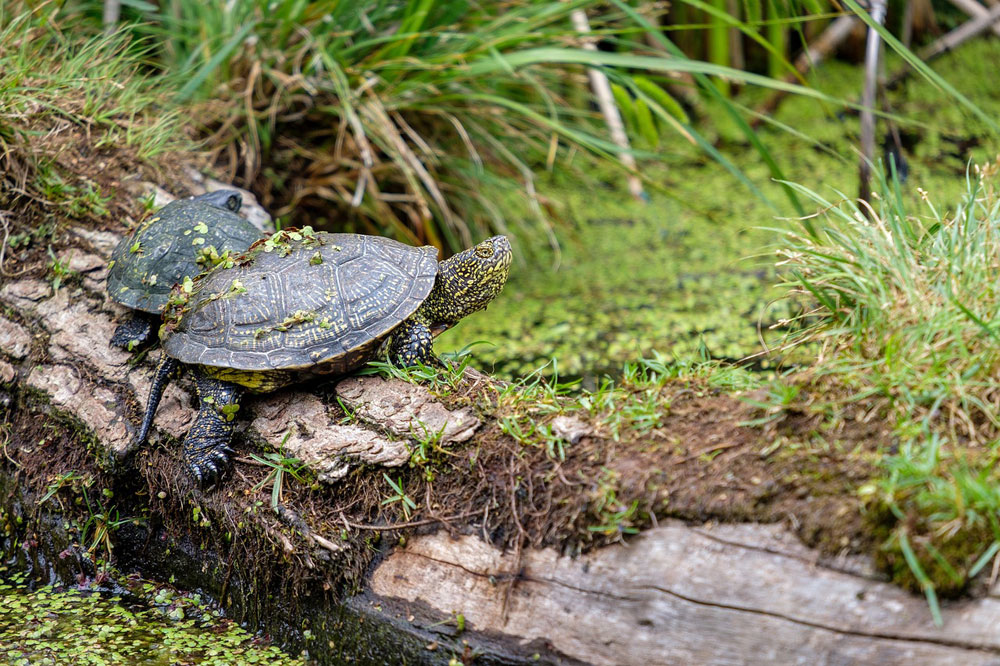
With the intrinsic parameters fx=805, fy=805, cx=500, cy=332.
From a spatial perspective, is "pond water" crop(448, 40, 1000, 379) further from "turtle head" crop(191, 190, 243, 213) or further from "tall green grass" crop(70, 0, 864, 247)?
"turtle head" crop(191, 190, 243, 213)

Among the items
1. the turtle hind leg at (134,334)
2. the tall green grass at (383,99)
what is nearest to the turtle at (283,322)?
the turtle hind leg at (134,334)

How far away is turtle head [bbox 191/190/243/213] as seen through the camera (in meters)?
3.28

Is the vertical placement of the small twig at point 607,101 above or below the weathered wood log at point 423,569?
above

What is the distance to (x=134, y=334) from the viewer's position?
2902mm

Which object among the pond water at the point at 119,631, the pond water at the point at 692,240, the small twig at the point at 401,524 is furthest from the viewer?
the pond water at the point at 692,240

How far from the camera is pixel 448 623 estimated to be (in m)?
2.16

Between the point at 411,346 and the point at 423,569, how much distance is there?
75cm

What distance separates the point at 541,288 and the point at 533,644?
3.00 metres

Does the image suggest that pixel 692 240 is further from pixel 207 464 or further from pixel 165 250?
pixel 207 464

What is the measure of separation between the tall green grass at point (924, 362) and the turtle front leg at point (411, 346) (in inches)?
46.6

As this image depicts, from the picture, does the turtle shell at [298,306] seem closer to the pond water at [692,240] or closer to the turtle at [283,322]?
the turtle at [283,322]

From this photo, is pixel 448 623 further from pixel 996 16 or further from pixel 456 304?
pixel 996 16

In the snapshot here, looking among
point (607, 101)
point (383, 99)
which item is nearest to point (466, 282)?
point (383, 99)

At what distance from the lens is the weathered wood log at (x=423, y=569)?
182 centimetres
